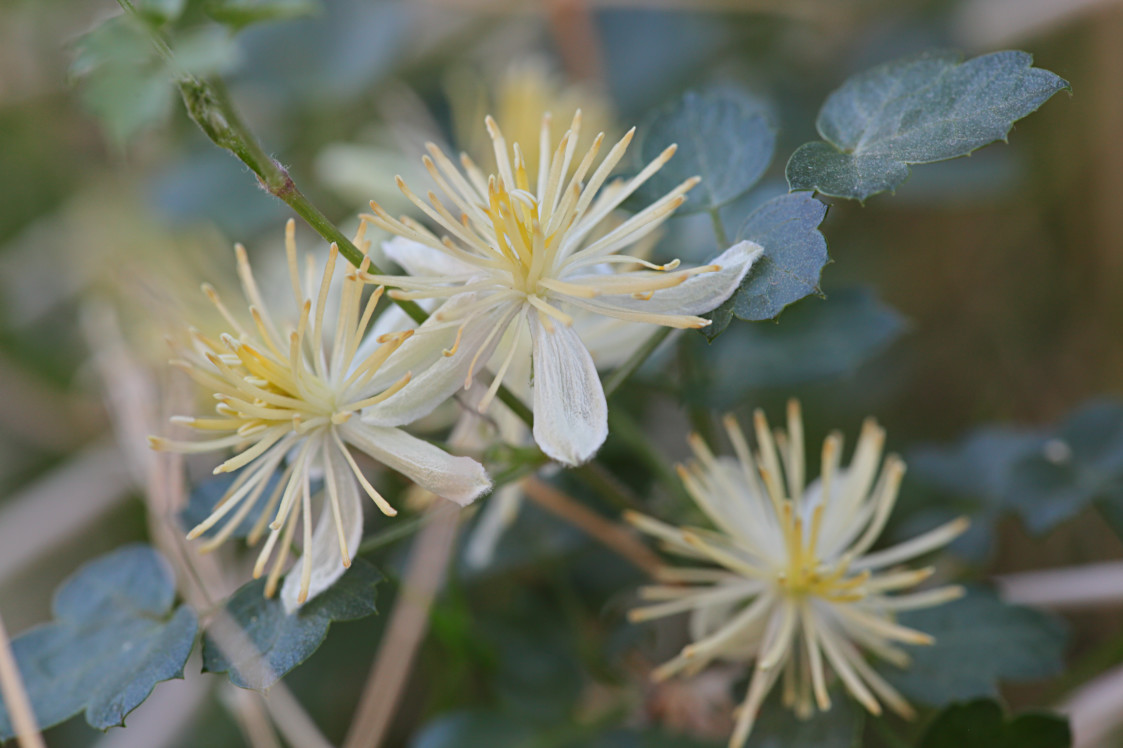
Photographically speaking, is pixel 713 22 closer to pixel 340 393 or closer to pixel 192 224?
pixel 192 224

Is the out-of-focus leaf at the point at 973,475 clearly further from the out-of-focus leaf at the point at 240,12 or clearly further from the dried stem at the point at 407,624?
the out-of-focus leaf at the point at 240,12

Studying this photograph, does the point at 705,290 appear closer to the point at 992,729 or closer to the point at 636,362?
the point at 636,362

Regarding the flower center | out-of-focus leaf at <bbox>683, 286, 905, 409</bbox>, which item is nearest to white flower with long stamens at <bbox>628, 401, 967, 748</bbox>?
the flower center

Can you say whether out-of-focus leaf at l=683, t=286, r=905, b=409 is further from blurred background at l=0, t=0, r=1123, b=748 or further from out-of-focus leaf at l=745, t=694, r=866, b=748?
out-of-focus leaf at l=745, t=694, r=866, b=748

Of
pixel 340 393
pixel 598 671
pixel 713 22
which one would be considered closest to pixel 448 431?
pixel 598 671

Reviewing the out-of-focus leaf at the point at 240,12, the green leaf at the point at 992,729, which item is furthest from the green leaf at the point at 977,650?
the out-of-focus leaf at the point at 240,12
